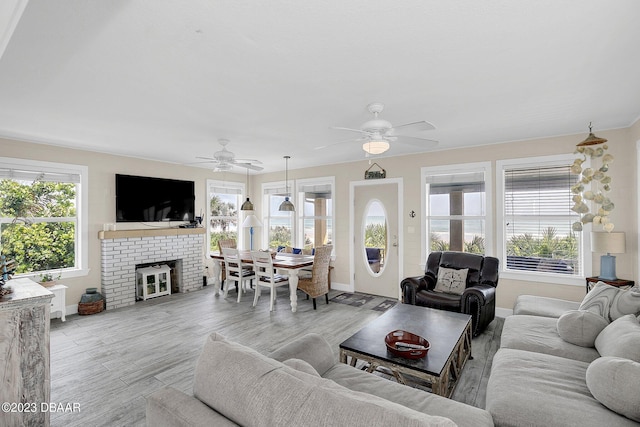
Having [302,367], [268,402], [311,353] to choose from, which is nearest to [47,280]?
[311,353]

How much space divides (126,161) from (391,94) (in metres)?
4.76

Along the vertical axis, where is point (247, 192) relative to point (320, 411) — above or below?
above

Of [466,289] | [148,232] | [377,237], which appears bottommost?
[466,289]

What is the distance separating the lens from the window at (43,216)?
4.12 m

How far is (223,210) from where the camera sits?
7012 mm

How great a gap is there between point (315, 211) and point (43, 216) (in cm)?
447

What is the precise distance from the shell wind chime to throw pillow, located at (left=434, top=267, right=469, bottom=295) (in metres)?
1.41

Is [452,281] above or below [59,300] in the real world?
above

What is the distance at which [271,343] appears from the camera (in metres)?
3.50

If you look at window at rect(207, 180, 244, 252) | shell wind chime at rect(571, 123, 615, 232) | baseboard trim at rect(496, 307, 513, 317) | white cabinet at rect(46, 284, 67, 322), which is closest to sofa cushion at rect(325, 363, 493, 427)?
shell wind chime at rect(571, 123, 615, 232)

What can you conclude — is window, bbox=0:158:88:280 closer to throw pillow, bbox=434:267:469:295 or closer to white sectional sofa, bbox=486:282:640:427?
throw pillow, bbox=434:267:469:295

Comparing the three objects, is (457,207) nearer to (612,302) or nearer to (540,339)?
(612,302)

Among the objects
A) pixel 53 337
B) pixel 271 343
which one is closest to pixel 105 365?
pixel 53 337

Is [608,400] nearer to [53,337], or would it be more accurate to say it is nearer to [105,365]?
[105,365]
